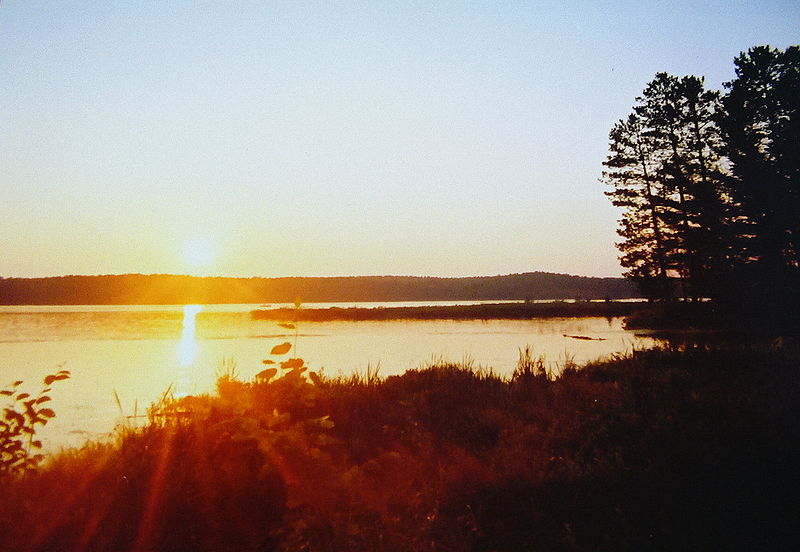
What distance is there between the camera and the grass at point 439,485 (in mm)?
5457

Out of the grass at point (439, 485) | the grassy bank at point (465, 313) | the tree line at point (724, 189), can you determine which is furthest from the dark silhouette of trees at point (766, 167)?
the grassy bank at point (465, 313)

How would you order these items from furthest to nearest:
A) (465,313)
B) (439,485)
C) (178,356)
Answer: (465,313) < (178,356) < (439,485)

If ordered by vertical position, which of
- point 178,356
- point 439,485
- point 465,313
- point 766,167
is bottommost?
point 178,356

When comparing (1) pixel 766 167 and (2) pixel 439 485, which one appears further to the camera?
(1) pixel 766 167

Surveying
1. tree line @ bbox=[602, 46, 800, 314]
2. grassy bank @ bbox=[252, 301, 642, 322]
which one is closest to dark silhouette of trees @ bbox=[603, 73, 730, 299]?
tree line @ bbox=[602, 46, 800, 314]

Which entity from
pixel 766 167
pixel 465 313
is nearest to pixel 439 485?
pixel 766 167

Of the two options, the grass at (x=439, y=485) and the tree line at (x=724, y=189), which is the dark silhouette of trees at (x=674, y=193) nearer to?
the tree line at (x=724, y=189)

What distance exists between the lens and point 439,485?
6.73m

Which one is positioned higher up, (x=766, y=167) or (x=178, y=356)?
(x=766, y=167)

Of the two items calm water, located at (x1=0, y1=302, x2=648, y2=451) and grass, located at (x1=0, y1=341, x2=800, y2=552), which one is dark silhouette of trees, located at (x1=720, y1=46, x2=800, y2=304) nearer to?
calm water, located at (x1=0, y1=302, x2=648, y2=451)

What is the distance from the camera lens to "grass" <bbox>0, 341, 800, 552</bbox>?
5.46 metres

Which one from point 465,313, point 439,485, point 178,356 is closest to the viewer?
point 439,485

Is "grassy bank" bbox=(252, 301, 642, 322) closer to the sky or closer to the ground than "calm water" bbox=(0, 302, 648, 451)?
closer to the sky

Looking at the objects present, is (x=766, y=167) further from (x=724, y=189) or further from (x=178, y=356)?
(x=178, y=356)
